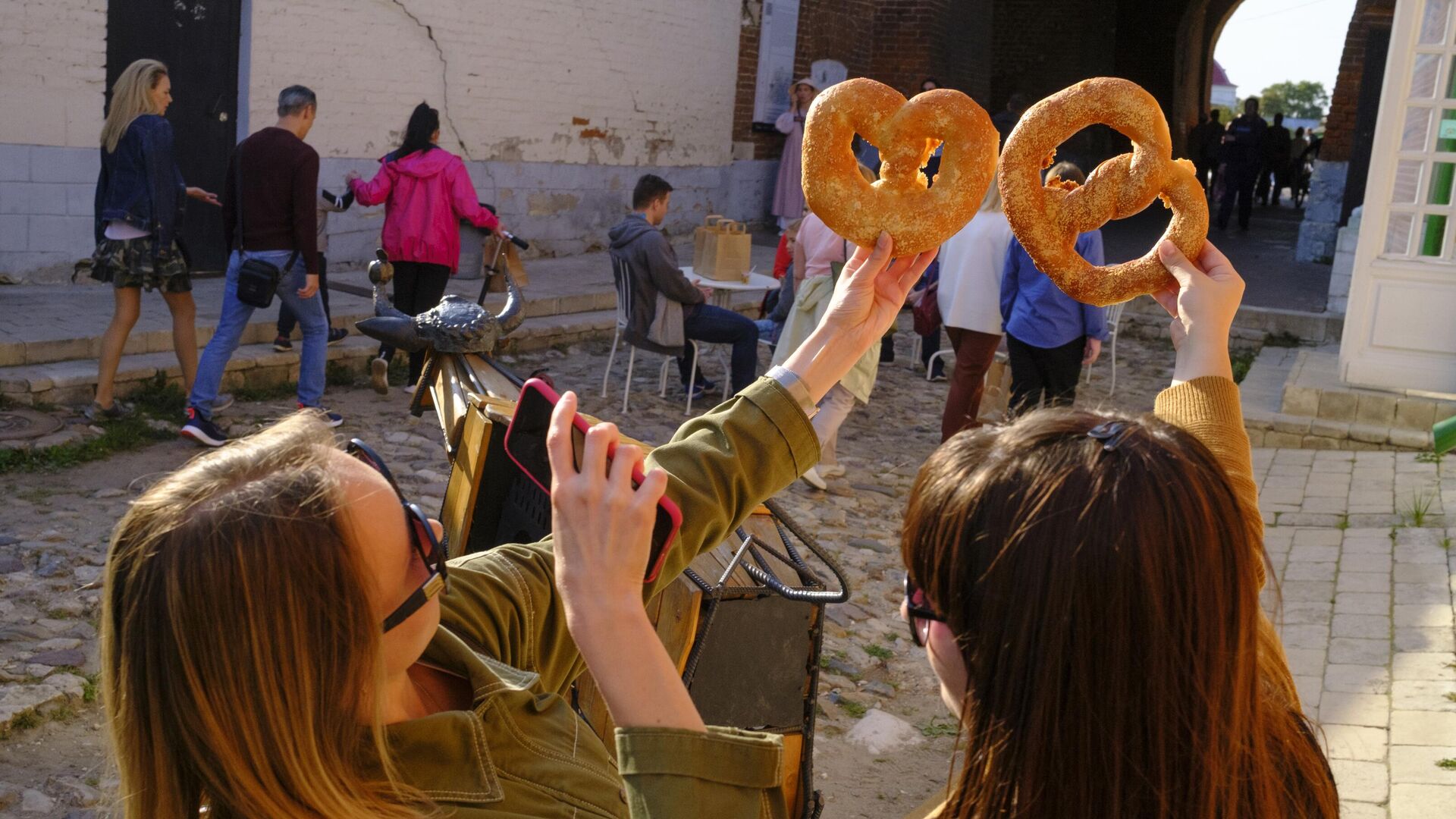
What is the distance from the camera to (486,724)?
58.0 inches

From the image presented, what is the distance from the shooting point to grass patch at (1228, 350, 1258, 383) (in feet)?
34.6

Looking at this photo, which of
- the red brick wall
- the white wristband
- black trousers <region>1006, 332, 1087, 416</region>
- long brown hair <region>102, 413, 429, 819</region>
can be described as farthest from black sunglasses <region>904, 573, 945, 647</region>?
the red brick wall

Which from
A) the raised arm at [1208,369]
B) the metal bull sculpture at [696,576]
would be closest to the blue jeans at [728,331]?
the metal bull sculpture at [696,576]

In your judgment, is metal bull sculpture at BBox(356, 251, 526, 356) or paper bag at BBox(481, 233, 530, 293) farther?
paper bag at BBox(481, 233, 530, 293)

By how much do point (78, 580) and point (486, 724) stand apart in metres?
4.01

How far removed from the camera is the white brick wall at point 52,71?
7.97m

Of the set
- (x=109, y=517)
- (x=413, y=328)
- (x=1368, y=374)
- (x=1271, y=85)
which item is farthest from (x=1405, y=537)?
(x=1271, y=85)

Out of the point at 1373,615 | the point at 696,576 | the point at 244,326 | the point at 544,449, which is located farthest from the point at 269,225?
the point at 1373,615

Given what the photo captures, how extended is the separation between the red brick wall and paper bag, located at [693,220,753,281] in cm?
903

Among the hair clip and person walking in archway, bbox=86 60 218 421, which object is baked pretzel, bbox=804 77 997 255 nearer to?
the hair clip

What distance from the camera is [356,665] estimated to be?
133cm

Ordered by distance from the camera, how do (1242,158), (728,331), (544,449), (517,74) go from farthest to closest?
(1242,158), (517,74), (728,331), (544,449)

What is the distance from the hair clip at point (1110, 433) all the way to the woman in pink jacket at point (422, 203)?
6.80m

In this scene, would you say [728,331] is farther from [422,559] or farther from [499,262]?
[422,559]
